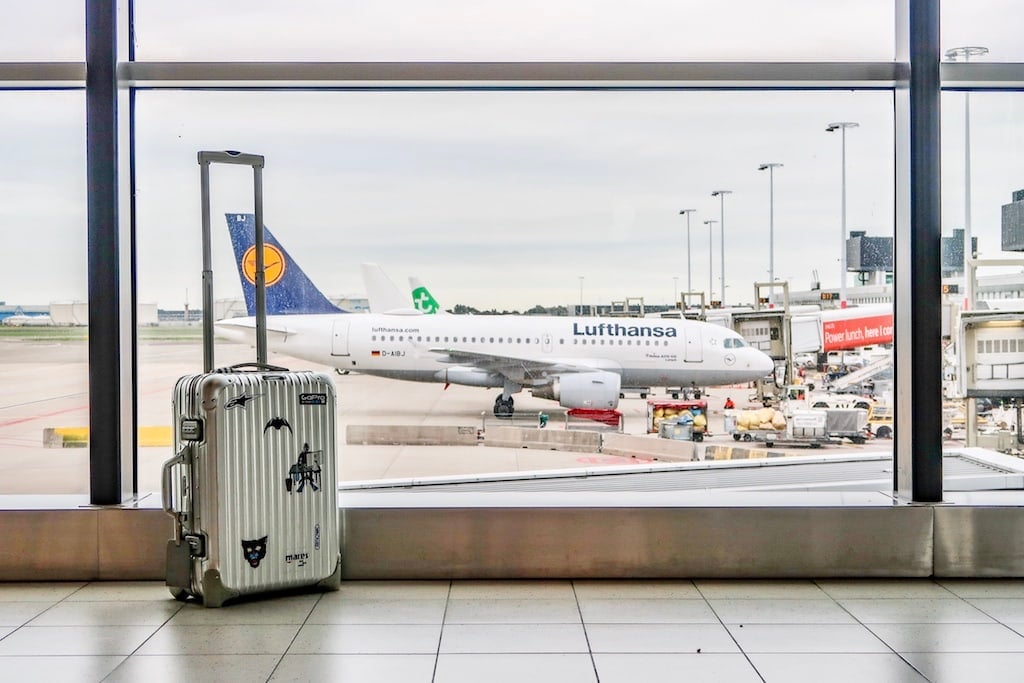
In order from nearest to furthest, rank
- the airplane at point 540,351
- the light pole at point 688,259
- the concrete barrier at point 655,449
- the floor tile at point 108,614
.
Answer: the floor tile at point 108,614 → the concrete barrier at point 655,449 → the light pole at point 688,259 → the airplane at point 540,351

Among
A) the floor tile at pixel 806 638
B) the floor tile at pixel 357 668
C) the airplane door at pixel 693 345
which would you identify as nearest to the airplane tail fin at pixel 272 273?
the floor tile at pixel 357 668

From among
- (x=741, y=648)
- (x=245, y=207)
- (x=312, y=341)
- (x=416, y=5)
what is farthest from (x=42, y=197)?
(x=312, y=341)

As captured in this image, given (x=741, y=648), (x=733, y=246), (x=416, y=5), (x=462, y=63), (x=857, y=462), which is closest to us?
(x=741, y=648)

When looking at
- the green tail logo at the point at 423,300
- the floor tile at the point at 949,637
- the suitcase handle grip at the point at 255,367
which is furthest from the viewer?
the green tail logo at the point at 423,300

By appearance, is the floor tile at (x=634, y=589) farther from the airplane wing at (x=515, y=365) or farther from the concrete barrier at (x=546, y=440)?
the airplane wing at (x=515, y=365)

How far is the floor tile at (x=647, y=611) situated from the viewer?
9.00ft

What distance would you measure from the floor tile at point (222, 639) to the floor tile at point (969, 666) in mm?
1788

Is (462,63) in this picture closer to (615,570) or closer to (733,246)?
(615,570)

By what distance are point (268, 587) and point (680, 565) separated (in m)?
1.51

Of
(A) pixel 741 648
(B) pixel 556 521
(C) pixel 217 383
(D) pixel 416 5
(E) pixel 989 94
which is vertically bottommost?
(A) pixel 741 648

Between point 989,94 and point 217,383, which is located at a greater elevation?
point 989,94

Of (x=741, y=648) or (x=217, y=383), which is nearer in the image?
(x=741, y=648)

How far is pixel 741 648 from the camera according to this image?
247 centimetres

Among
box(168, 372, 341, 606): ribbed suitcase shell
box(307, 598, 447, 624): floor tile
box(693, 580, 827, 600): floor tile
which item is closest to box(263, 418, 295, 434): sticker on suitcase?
box(168, 372, 341, 606): ribbed suitcase shell
